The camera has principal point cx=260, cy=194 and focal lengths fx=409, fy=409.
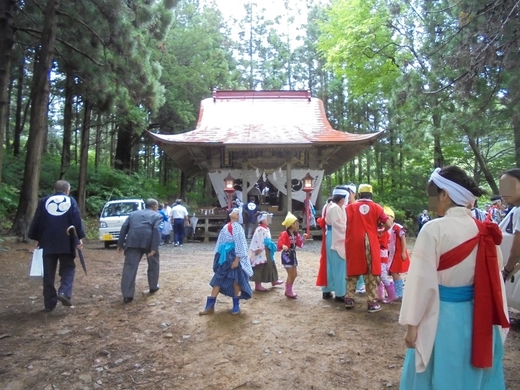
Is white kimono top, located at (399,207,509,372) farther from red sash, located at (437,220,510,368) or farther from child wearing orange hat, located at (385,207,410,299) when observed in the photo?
child wearing orange hat, located at (385,207,410,299)

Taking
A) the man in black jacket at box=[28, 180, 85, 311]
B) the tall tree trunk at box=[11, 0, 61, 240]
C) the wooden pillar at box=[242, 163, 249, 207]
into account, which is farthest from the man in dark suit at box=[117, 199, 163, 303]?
the wooden pillar at box=[242, 163, 249, 207]

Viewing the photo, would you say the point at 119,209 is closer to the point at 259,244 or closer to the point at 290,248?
the point at 259,244

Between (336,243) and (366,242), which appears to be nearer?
(366,242)

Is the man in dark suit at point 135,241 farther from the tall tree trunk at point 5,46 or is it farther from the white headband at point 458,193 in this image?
the tall tree trunk at point 5,46

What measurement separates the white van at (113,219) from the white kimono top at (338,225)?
26.8 ft

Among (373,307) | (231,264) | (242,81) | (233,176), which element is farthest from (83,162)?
(242,81)

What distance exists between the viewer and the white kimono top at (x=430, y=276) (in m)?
2.13

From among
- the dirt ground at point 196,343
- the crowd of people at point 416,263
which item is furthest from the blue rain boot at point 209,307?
the dirt ground at point 196,343

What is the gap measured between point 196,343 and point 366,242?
7.45ft

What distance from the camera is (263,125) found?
55.6ft

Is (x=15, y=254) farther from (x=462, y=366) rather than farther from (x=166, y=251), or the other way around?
(x=462, y=366)

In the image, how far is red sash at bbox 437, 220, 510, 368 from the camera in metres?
2.12

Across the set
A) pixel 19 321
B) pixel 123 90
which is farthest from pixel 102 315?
pixel 123 90

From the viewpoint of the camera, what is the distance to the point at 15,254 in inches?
357
